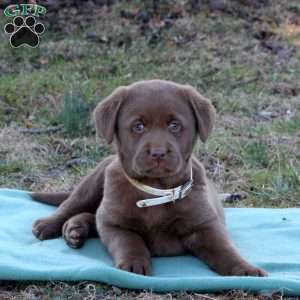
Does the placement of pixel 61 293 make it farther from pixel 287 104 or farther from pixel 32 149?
pixel 287 104

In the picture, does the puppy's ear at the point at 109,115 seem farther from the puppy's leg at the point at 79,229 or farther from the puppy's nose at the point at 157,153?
the puppy's leg at the point at 79,229

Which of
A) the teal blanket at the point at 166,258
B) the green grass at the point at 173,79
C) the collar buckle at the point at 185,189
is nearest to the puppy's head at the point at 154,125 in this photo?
the collar buckle at the point at 185,189

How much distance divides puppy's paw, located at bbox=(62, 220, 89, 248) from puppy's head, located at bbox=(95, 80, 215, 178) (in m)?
0.45

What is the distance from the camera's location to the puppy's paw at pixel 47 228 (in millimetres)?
3975

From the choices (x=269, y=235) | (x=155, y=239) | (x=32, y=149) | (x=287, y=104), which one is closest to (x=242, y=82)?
(x=287, y=104)

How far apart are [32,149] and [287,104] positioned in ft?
8.40

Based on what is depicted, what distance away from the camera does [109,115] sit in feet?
11.5

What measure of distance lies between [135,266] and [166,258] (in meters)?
0.32

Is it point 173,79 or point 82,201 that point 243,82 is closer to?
point 173,79

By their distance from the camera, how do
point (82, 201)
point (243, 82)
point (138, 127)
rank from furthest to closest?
1. point (243, 82)
2. point (82, 201)
3. point (138, 127)

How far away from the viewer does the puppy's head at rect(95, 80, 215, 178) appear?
3304mm

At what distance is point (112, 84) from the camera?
7707 millimetres

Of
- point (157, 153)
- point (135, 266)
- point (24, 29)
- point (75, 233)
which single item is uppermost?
point (157, 153)

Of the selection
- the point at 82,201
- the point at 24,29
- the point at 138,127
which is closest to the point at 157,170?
the point at 138,127
